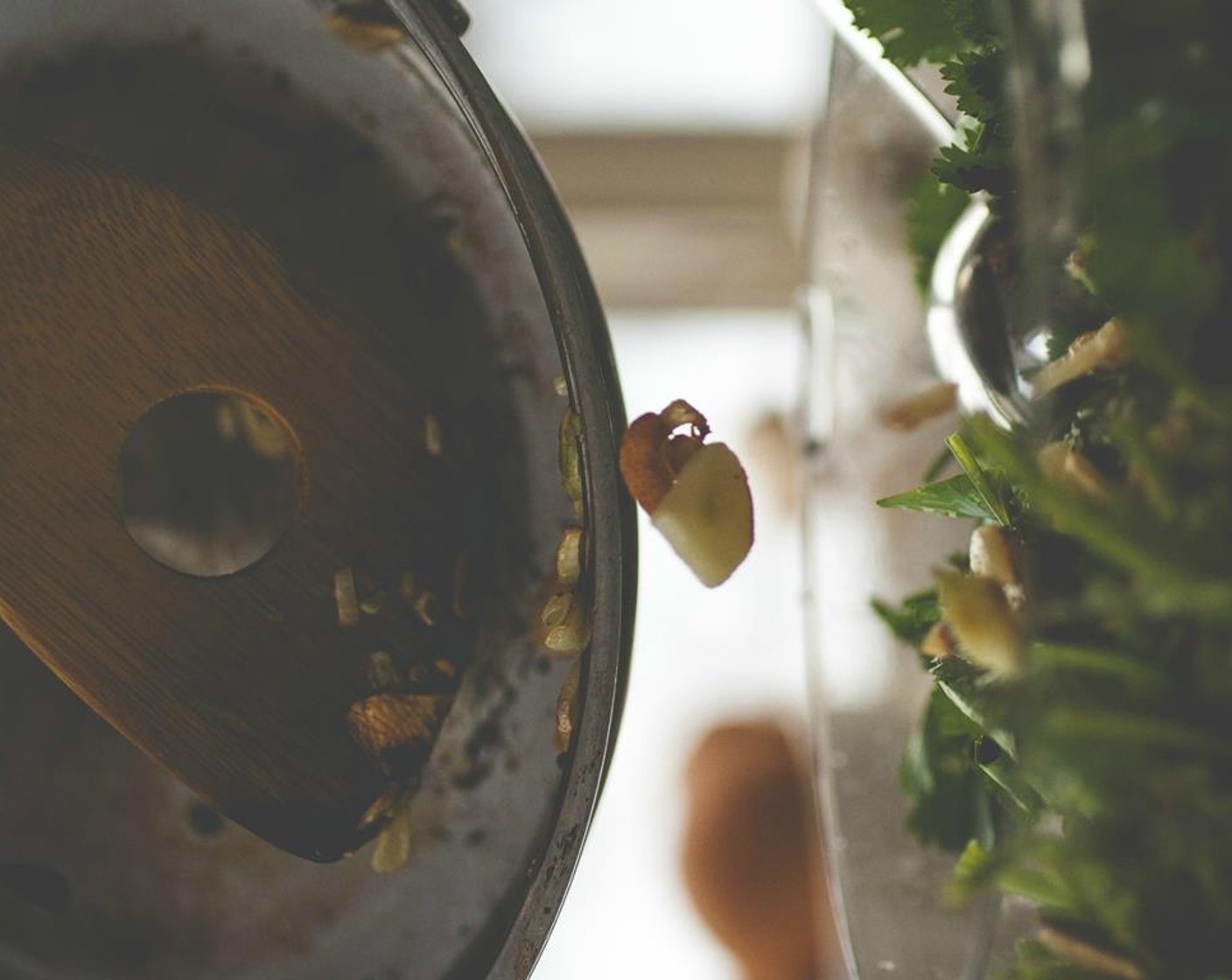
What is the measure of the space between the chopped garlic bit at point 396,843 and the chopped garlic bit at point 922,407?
284 mm

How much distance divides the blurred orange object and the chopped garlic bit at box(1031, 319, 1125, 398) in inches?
25.4

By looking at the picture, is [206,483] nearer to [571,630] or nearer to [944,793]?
[571,630]

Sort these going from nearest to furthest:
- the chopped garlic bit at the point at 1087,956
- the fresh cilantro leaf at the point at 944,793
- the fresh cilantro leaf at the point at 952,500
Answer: the chopped garlic bit at the point at 1087,956, the fresh cilantro leaf at the point at 952,500, the fresh cilantro leaf at the point at 944,793

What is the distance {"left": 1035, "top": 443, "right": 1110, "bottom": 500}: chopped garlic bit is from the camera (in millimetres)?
218

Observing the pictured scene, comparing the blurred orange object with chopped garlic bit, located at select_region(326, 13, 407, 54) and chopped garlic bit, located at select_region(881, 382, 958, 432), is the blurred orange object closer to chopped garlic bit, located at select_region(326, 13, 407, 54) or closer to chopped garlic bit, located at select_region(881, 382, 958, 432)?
chopped garlic bit, located at select_region(881, 382, 958, 432)

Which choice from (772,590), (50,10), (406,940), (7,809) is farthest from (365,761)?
(772,590)

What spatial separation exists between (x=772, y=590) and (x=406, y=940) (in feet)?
1.75

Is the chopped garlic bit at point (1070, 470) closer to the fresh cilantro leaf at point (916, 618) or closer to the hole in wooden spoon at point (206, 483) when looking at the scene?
the fresh cilantro leaf at point (916, 618)

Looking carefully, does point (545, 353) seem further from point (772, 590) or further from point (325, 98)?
point (772, 590)

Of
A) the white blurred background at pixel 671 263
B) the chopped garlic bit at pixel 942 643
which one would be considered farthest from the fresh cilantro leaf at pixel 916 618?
the white blurred background at pixel 671 263

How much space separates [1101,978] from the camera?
220mm

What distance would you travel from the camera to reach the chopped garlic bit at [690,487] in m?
0.33

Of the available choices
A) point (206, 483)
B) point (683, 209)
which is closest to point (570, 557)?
point (206, 483)

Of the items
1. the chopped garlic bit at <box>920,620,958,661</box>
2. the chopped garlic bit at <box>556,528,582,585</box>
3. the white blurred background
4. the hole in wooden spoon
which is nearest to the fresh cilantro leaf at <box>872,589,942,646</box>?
the chopped garlic bit at <box>920,620,958,661</box>
